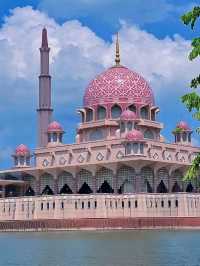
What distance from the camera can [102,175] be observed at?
66.7 meters

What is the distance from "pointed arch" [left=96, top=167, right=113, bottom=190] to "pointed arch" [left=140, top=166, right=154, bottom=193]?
119 inches

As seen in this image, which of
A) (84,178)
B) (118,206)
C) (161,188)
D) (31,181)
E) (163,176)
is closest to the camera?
(118,206)

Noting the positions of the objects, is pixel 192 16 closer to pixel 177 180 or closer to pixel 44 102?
pixel 177 180

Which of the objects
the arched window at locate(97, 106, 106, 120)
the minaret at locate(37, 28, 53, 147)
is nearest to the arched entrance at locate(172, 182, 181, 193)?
the arched window at locate(97, 106, 106, 120)

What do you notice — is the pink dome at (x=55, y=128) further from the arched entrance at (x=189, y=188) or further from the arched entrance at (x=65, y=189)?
the arched entrance at (x=189, y=188)

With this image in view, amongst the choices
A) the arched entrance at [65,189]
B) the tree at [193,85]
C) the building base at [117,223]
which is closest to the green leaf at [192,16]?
the tree at [193,85]

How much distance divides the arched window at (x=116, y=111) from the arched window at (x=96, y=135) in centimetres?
201

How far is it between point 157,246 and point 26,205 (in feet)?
96.1

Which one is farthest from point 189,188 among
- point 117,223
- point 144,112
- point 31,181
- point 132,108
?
point 31,181

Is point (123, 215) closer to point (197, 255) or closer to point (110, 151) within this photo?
point (110, 151)

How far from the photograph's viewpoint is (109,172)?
66.1 metres

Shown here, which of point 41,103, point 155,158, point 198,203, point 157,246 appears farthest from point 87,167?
point 157,246

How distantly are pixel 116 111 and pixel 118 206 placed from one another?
42.8 ft

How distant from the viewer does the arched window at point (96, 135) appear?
70.0m
